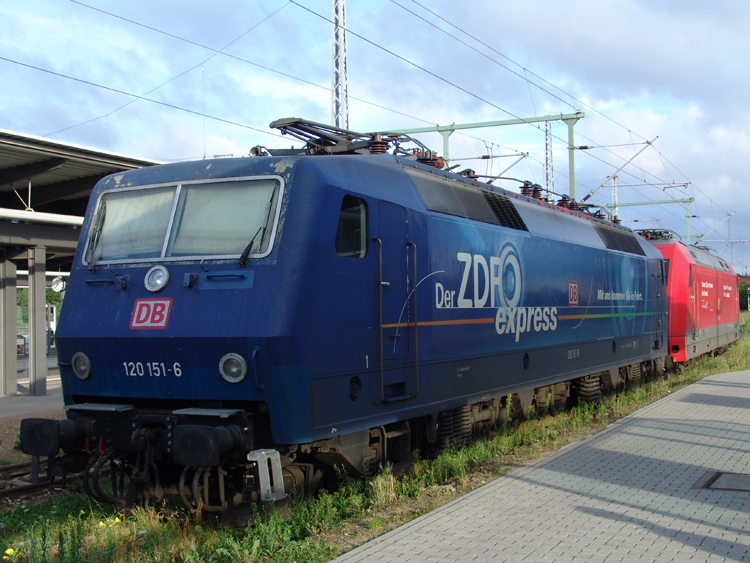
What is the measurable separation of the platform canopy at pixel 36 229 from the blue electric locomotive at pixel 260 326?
8.27 metres

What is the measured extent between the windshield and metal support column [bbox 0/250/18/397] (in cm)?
1039

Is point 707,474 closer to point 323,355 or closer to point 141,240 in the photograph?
point 323,355

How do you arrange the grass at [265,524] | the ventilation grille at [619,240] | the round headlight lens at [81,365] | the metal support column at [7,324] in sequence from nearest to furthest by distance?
the grass at [265,524] → the round headlight lens at [81,365] → the ventilation grille at [619,240] → the metal support column at [7,324]

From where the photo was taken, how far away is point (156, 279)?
5969 millimetres

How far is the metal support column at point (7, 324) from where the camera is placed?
51.0ft

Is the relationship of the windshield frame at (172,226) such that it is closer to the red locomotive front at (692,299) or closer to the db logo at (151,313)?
the db logo at (151,313)

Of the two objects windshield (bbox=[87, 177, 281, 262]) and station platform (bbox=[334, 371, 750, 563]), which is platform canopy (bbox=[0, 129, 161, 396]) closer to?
windshield (bbox=[87, 177, 281, 262])

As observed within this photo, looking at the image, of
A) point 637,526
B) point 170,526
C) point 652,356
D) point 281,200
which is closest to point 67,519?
point 170,526

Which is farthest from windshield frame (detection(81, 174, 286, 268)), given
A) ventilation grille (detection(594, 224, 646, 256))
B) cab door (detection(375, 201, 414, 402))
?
ventilation grille (detection(594, 224, 646, 256))

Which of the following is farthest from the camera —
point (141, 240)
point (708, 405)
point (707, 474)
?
point (708, 405)

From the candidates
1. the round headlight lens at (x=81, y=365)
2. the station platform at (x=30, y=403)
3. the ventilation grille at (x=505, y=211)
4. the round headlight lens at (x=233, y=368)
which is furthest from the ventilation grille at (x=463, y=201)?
the station platform at (x=30, y=403)

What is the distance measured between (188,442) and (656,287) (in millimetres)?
13064

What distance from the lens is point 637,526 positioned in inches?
221

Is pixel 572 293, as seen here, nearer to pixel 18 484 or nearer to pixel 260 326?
pixel 260 326
